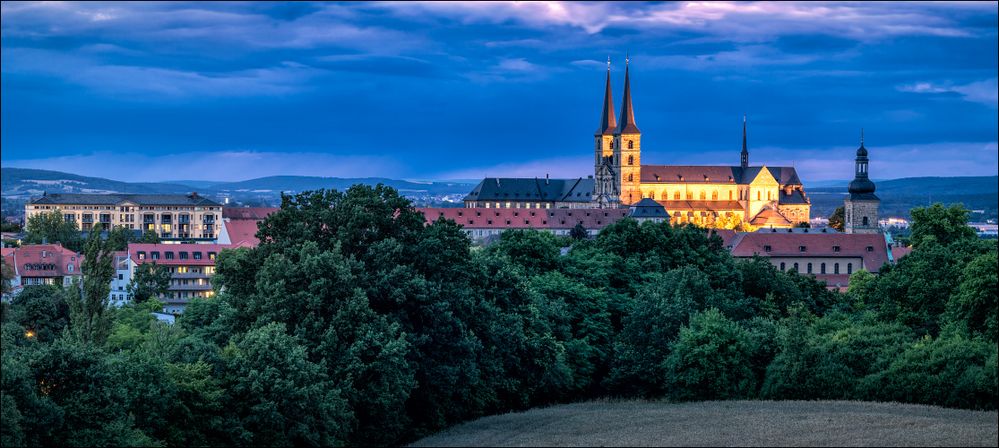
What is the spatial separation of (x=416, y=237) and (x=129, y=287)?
57.8 meters

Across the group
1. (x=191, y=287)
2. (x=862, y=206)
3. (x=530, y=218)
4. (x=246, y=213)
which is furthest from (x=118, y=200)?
(x=862, y=206)

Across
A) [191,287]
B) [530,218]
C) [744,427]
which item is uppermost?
[530,218]

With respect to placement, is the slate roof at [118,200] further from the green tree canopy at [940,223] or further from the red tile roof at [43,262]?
the green tree canopy at [940,223]

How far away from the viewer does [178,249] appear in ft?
347

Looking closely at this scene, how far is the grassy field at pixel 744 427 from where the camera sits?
28.1 meters

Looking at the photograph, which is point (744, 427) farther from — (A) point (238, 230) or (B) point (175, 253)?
(A) point (238, 230)

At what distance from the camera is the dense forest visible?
3114cm

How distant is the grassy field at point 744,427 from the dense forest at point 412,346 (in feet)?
7.54

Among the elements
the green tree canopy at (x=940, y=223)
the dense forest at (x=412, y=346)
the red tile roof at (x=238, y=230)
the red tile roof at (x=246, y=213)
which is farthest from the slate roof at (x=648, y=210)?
the dense forest at (x=412, y=346)

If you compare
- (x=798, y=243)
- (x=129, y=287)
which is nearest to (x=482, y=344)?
(x=129, y=287)

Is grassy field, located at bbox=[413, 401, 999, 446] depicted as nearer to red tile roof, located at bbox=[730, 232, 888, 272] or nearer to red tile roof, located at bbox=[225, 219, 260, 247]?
red tile roof, located at bbox=[730, 232, 888, 272]

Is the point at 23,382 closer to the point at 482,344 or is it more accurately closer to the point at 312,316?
the point at 312,316

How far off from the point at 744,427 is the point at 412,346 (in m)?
11.2

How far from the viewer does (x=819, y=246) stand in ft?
338
